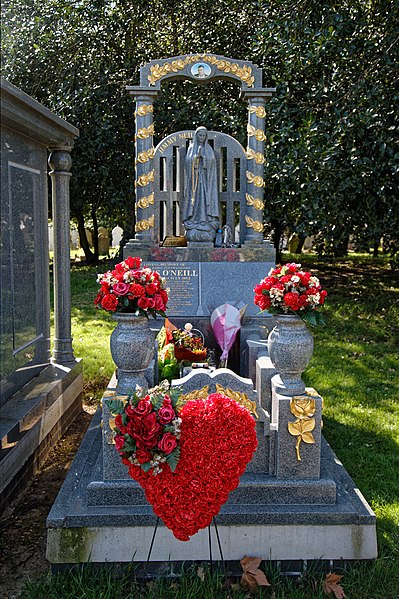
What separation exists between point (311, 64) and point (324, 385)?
654 cm

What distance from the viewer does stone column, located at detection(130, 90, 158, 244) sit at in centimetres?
716

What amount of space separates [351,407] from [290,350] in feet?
10.5

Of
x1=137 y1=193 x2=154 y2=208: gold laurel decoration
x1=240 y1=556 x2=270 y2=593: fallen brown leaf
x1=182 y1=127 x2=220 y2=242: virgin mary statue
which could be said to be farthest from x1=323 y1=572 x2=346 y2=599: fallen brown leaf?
x1=137 y1=193 x2=154 y2=208: gold laurel decoration

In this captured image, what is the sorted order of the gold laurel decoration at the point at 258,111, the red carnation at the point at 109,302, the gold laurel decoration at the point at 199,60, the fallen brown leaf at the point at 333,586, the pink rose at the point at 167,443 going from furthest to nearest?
the gold laurel decoration at the point at 258,111 < the gold laurel decoration at the point at 199,60 < the red carnation at the point at 109,302 < the fallen brown leaf at the point at 333,586 < the pink rose at the point at 167,443

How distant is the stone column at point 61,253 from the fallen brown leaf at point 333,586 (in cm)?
384

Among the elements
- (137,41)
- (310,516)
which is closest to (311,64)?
(137,41)

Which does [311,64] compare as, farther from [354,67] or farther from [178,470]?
[178,470]

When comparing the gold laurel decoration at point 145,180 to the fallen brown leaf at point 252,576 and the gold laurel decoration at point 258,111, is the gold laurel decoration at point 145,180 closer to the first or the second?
the gold laurel decoration at point 258,111

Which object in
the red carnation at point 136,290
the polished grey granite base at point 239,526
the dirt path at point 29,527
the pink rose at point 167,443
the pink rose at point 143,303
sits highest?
the red carnation at point 136,290

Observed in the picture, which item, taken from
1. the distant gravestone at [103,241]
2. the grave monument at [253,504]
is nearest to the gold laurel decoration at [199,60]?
the grave monument at [253,504]

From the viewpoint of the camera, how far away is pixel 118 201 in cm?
1418

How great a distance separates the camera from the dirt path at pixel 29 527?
3.49 metres

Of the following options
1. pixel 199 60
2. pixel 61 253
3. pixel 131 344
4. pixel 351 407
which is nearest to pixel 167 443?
pixel 131 344

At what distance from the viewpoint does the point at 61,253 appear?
645 centimetres
